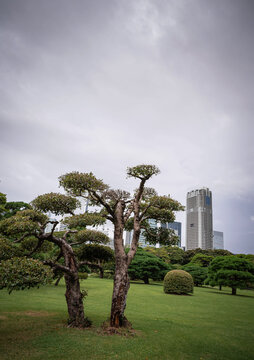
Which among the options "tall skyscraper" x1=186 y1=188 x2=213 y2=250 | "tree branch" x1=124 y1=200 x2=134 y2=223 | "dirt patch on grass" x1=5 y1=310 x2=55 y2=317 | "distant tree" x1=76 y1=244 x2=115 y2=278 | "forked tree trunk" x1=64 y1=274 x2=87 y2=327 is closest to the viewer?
"forked tree trunk" x1=64 y1=274 x2=87 y2=327

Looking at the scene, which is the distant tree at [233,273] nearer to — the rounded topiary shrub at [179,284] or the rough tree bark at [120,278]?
the rounded topiary shrub at [179,284]

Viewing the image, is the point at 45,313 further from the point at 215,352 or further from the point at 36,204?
the point at 215,352

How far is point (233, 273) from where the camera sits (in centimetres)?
2450

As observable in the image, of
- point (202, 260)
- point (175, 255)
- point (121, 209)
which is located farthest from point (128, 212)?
point (175, 255)

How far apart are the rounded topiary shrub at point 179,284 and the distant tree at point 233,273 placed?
196 inches

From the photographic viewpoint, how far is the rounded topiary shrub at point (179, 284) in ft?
73.0

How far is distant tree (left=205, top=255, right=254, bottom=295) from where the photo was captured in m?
24.4

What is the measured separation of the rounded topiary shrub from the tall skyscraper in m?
173

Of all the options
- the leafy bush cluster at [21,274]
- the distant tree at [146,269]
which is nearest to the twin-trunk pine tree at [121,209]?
the leafy bush cluster at [21,274]

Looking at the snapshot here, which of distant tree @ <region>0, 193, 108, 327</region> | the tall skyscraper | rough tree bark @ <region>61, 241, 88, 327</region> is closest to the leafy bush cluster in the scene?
distant tree @ <region>0, 193, 108, 327</region>

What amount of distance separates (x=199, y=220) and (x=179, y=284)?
179 meters

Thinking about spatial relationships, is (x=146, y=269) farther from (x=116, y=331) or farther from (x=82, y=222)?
(x=82, y=222)

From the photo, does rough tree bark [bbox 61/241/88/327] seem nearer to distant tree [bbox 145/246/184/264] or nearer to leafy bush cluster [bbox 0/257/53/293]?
leafy bush cluster [bbox 0/257/53/293]

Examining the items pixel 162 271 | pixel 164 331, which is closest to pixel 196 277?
pixel 162 271
